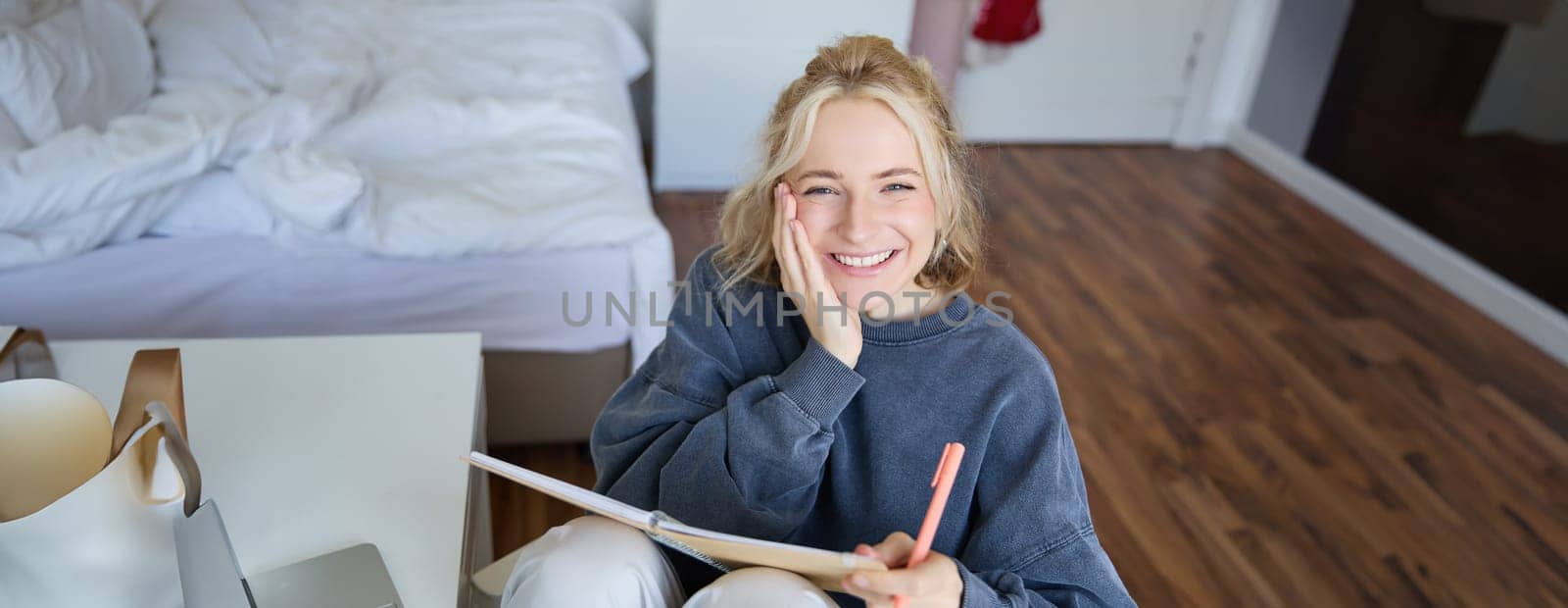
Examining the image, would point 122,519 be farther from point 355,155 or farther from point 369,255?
point 355,155

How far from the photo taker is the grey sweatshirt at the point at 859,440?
3.18 feet

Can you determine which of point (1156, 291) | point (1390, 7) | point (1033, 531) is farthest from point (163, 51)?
point (1390, 7)

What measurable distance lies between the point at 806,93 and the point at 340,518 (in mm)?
578

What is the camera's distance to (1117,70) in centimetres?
337

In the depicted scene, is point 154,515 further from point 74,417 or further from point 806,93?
point 806,93

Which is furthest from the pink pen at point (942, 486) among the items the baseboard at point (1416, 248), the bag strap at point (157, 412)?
the baseboard at point (1416, 248)

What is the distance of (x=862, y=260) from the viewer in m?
1.04

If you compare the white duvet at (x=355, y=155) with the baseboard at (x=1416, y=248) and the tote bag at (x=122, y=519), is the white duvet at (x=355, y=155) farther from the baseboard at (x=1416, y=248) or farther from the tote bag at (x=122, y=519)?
the baseboard at (x=1416, y=248)

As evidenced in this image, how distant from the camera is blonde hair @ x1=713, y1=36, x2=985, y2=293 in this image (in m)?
1.02

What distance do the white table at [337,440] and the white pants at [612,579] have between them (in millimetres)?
100

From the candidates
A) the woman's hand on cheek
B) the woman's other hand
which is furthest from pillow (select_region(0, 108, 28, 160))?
the woman's hand on cheek

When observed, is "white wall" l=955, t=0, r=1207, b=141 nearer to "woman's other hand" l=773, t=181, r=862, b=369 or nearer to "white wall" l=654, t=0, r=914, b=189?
"white wall" l=654, t=0, r=914, b=189

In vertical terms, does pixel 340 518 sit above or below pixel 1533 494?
above

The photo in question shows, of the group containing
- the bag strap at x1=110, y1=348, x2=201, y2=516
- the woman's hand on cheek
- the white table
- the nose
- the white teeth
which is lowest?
the white table
